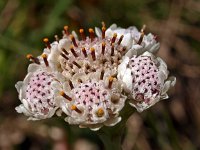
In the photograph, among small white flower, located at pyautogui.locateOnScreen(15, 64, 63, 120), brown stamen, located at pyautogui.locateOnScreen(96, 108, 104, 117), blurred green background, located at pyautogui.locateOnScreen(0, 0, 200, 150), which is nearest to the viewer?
brown stamen, located at pyautogui.locateOnScreen(96, 108, 104, 117)

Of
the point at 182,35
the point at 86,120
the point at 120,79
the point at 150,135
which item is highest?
the point at 120,79

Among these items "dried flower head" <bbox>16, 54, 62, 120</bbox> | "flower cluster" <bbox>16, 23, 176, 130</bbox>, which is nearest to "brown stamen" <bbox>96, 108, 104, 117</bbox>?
"flower cluster" <bbox>16, 23, 176, 130</bbox>

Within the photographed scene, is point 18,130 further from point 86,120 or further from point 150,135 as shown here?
point 86,120

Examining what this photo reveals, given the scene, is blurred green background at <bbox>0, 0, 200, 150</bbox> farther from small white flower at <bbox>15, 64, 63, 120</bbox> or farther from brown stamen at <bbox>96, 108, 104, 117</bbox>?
brown stamen at <bbox>96, 108, 104, 117</bbox>

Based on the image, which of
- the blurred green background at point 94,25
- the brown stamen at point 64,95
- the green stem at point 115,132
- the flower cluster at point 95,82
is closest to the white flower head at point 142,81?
the flower cluster at point 95,82

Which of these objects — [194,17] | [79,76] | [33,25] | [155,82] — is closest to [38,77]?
[79,76]

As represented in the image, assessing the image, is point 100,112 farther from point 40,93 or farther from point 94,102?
point 40,93

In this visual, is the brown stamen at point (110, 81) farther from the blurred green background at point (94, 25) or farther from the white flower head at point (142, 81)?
the blurred green background at point (94, 25)
